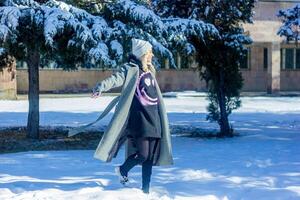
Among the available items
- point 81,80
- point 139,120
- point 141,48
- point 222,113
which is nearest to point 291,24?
point 222,113

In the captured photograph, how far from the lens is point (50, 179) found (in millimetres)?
7789

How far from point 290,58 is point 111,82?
33.5m

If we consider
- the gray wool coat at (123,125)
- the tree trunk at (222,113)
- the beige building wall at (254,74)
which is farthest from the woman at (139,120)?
the beige building wall at (254,74)

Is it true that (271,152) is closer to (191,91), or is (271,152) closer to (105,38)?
(105,38)

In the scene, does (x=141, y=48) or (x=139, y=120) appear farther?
(x=141, y=48)

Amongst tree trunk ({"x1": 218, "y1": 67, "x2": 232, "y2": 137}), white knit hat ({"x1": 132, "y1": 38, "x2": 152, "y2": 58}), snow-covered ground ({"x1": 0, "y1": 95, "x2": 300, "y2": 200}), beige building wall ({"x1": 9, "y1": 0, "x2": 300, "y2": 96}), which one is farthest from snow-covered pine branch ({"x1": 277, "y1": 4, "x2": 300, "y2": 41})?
beige building wall ({"x1": 9, "y1": 0, "x2": 300, "y2": 96})

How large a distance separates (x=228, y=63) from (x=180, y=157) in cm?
386

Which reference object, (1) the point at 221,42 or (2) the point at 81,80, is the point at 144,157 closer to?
(1) the point at 221,42

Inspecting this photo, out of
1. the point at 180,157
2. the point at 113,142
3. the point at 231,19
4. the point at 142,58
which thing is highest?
the point at 231,19

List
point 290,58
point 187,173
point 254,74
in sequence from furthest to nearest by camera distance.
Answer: point 290,58 → point 254,74 → point 187,173

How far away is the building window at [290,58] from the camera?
3819cm

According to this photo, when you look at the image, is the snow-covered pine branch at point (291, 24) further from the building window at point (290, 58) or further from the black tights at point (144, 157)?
the building window at point (290, 58)

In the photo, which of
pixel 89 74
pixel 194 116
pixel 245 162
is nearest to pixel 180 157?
pixel 245 162

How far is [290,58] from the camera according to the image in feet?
126
